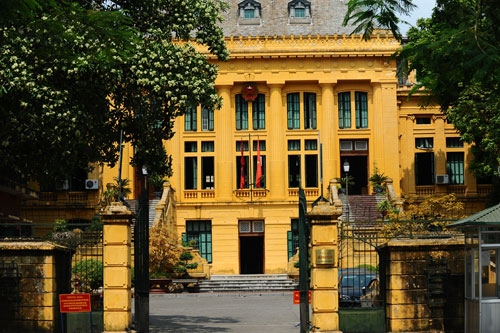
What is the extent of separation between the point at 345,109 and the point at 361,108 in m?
0.88

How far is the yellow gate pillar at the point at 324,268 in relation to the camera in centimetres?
2219

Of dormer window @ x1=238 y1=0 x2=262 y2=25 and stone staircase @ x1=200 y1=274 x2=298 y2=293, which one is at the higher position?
dormer window @ x1=238 y1=0 x2=262 y2=25

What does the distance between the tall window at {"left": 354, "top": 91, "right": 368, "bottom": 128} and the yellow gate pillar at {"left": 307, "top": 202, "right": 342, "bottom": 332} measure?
37.5 m

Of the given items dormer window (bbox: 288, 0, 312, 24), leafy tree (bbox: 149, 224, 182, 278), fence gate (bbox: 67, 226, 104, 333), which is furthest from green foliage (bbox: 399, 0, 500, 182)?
dormer window (bbox: 288, 0, 312, 24)

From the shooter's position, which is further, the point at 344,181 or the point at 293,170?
the point at 293,170

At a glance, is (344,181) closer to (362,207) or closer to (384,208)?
(362,207)

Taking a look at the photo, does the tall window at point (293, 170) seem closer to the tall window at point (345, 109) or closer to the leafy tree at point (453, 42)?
the tall window at point (345, 109)

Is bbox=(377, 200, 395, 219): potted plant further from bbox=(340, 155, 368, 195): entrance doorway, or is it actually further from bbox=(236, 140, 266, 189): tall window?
bbox=(236, 140, 266, 189): tall window

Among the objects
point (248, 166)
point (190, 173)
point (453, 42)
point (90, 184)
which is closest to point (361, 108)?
point (248, 166)

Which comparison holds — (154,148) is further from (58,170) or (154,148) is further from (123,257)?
(123,257)

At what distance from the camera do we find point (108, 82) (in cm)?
2802

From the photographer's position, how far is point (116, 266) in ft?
72.8

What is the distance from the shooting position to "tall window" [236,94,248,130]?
194 feet

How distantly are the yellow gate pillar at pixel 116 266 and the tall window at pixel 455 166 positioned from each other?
40.1 meters
